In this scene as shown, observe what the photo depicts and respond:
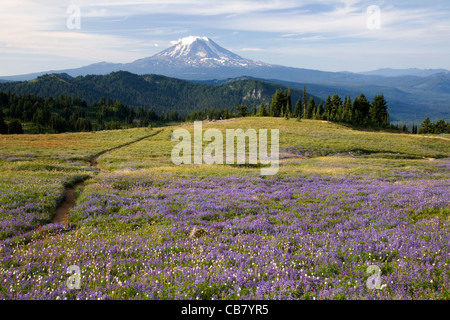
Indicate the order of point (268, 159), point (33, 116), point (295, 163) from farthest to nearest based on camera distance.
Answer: point (33, 116), point (268, 159), point (295, 163)

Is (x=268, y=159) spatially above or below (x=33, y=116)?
below

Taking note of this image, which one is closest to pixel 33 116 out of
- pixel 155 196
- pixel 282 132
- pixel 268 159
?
pixel 282 132

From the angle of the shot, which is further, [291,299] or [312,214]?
[312,214]

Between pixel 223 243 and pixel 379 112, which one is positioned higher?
pixel 379 112

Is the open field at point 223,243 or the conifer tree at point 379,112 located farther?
the conifer tree at point 379,112

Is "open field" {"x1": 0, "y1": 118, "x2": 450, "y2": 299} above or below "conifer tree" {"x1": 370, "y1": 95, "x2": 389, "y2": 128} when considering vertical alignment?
below

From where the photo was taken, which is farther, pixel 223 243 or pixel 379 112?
pixel 379 112

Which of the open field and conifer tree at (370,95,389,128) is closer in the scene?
the open field

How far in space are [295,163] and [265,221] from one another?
2616cm

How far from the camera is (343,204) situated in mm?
13500

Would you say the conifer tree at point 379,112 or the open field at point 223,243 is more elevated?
the conifer tree at point 379,112

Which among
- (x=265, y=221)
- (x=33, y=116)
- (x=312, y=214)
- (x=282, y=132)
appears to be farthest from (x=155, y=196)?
(x=33, y=116)
